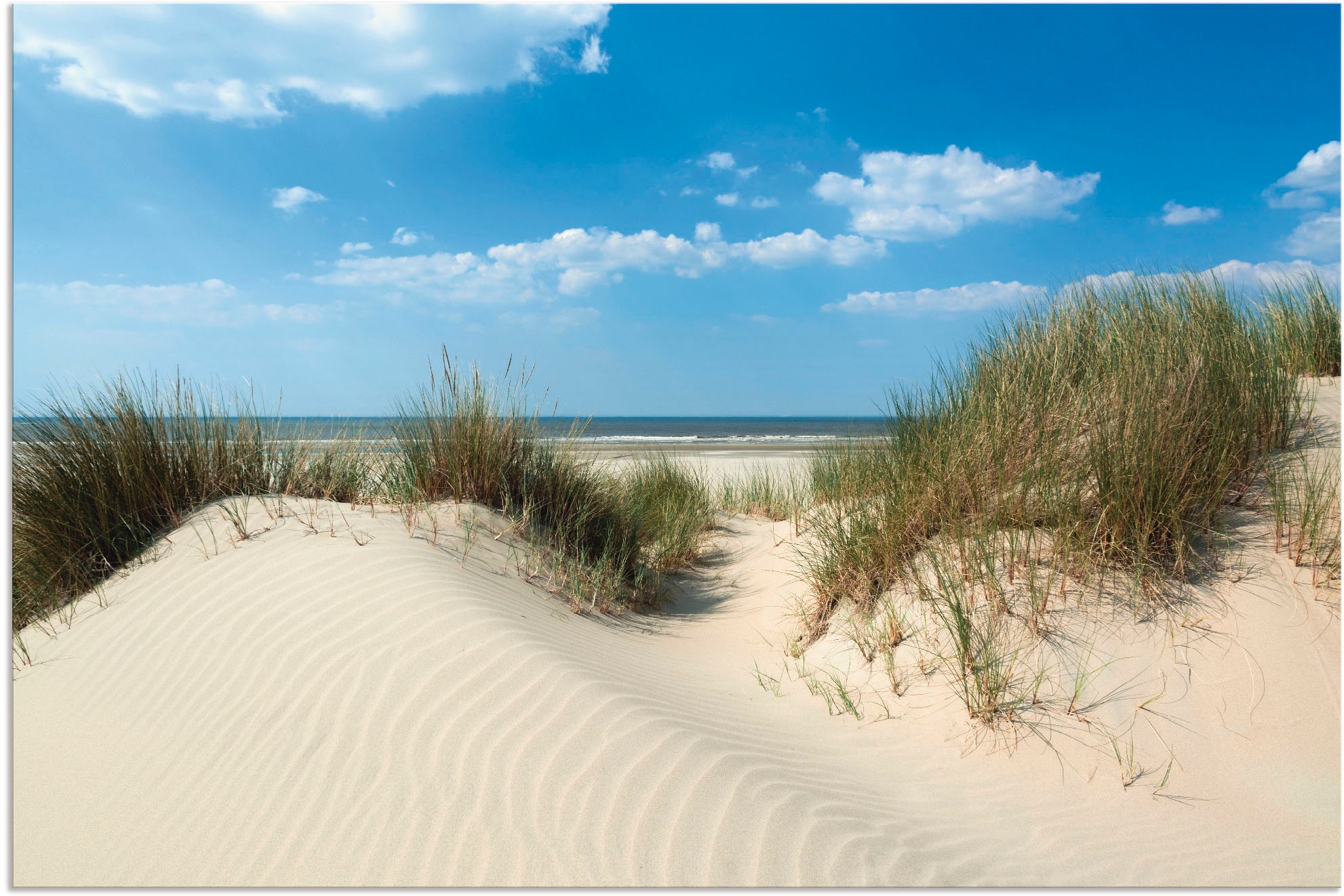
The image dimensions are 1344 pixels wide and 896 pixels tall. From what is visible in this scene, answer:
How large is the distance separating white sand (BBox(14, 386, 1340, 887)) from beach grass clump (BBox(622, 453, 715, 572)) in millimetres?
2234

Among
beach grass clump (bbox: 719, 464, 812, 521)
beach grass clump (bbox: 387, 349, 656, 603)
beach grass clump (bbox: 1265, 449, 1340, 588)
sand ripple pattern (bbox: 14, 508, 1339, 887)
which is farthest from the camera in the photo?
beach grass clump (bbox: 719, 464, 812, 521)

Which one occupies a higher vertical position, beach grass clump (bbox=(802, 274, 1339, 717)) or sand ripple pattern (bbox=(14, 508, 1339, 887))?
beach grass clump (bbox=(802, 274, 1339, 717))

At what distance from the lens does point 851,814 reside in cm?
245

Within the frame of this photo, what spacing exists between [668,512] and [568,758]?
4.22 meters

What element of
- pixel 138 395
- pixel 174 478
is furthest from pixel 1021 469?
pixel 138 395

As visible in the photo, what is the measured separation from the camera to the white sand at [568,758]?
2.27 metres

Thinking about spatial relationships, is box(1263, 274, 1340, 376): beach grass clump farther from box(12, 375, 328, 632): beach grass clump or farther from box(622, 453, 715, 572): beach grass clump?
box(12, 375, 328, 632): beach grass clump

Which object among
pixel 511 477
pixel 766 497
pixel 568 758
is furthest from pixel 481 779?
pixel 766 497

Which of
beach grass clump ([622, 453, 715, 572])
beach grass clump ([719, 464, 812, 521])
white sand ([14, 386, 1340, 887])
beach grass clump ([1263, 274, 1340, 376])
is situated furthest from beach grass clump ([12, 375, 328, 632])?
beach grass clump ([1263, 274, 1340, 376])

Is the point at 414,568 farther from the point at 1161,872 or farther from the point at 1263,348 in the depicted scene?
the point at 1263,348

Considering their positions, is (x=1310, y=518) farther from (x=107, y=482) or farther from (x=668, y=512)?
(x=107, y=482)

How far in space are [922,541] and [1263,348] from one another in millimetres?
3790

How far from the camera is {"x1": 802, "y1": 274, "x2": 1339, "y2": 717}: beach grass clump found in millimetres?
3498

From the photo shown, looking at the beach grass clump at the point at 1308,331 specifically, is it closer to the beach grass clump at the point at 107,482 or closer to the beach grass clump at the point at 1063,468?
the beach grass clump at the point at 1063,468
